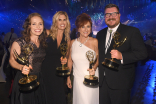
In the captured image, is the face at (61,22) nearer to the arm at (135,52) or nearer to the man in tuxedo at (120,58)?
the man in tuxedo at (120,58)

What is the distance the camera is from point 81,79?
243 cm

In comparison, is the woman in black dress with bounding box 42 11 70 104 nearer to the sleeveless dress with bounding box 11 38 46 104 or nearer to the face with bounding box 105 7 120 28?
the sleeveless dress with bounding box 11 38 46 104

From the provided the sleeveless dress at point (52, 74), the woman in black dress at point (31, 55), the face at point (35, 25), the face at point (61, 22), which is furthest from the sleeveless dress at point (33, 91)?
the face at point (61, 22)

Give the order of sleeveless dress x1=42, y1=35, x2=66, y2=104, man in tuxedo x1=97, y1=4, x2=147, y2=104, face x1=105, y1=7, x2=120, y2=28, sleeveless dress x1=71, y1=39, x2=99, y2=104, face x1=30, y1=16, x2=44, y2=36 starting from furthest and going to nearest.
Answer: sleeveless dress x1=42, y1=35, x2=66, y2=104 < sleeveless dress x1=71, y1=39, x2=99, y2=104 < face x1=30, y1=16, x2=44, y2=36 < face x1=105, y1=7, x2=120, y2=28 < man in tuxedo x1=97, y1=4, x2=147, y2=104

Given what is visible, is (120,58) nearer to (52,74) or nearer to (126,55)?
(126,55)

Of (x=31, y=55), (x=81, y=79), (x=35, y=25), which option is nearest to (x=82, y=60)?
(x=81, y=79)

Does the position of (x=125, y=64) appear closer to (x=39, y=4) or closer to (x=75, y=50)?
(x=75, y=50)

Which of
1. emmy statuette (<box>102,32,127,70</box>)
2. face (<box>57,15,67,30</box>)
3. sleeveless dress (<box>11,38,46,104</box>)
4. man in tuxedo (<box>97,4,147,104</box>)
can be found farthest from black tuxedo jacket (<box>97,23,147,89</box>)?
sleeveless dress (<box>11,38,46,104</box>)

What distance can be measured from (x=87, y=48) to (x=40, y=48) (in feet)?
3.13

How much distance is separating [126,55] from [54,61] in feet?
4.95

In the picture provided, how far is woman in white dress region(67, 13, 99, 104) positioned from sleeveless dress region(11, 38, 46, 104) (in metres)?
0.67

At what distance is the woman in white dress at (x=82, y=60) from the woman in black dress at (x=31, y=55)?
660mm

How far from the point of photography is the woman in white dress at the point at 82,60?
229 cm

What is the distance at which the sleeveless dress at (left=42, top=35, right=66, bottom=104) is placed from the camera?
2566 mm
